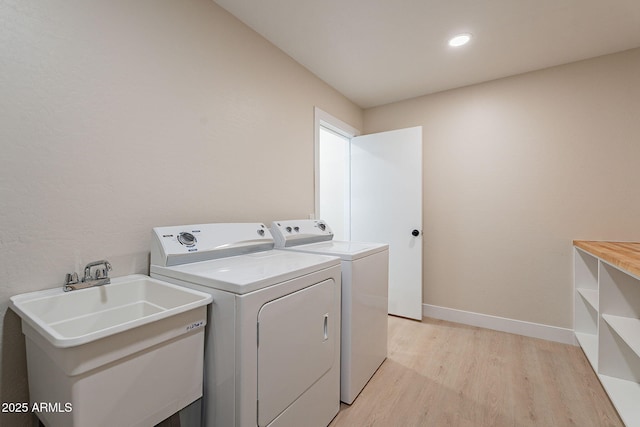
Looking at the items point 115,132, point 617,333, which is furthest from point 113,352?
point 617,333

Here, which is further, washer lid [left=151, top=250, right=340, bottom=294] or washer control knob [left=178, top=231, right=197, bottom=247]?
washer control knob [left=178, top=231, right=197, bottom=247]

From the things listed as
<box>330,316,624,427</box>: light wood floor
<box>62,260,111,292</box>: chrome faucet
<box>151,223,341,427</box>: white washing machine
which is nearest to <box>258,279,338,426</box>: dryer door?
<box>151,223,341,427</box>: white washing machine

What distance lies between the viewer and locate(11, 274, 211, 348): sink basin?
925mm

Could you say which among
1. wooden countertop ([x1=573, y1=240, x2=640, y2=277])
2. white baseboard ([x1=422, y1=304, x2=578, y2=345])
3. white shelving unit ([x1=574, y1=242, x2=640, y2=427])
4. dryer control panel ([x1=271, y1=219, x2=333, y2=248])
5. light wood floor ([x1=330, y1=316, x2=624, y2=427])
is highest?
dryer control panel ([x1=271, y1=219, x2=333, y2=248])

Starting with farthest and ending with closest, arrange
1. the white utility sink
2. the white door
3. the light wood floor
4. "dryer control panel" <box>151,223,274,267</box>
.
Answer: the white door, the light wood floor, "dryer control panel" <box>151,223,274,267</box>, the white utility sink

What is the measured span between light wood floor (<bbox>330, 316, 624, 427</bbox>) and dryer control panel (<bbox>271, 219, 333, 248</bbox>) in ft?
3.50

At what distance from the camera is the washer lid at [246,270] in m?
1.04

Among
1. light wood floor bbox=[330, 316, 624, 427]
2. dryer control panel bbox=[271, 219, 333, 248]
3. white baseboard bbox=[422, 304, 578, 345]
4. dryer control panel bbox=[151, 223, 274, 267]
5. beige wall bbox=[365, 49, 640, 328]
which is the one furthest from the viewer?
white baseboard bbox=[422, 304, 578, 345]

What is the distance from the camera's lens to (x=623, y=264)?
1.41 metres

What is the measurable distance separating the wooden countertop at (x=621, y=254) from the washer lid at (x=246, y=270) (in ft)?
4.69

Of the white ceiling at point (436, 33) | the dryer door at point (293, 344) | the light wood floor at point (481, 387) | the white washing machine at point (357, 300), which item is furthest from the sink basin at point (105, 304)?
the white ceiling at point (436, 33)

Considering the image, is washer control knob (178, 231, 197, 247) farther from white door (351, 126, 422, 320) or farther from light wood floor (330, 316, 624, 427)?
white door (351, 126, 422, 320)

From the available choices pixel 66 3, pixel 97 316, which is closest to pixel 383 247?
pixel 97 316

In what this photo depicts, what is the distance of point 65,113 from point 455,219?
9.96 feet
